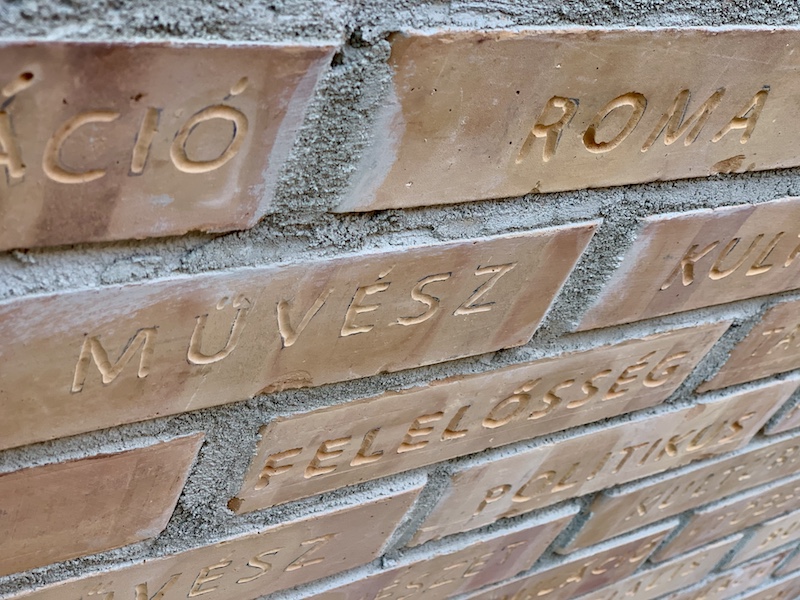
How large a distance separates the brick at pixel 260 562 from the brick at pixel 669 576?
0.48 metres

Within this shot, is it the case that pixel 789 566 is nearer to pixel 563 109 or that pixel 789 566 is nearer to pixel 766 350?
pixel 766 350

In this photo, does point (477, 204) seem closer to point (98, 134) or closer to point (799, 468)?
point (98, 134)

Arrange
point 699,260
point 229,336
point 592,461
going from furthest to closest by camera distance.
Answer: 1. point 592,461
2. point 699,260
3. point 229,336

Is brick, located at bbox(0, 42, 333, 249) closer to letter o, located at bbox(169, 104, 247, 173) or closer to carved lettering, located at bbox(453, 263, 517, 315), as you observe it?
letter o, located at bbox(169, 104, 247, 173)

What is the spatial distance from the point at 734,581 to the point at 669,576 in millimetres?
231

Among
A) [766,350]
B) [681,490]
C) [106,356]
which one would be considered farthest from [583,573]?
[106,356]

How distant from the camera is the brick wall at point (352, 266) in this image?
31cm

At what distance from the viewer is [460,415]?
57 cm

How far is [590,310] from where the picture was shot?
555 millimetres

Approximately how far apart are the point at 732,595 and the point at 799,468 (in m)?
0.35

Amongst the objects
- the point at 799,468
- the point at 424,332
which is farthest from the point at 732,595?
the point at 424,332

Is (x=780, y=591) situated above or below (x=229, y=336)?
below

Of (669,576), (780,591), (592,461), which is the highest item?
(592,461)

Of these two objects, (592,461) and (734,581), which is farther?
(734,581)
